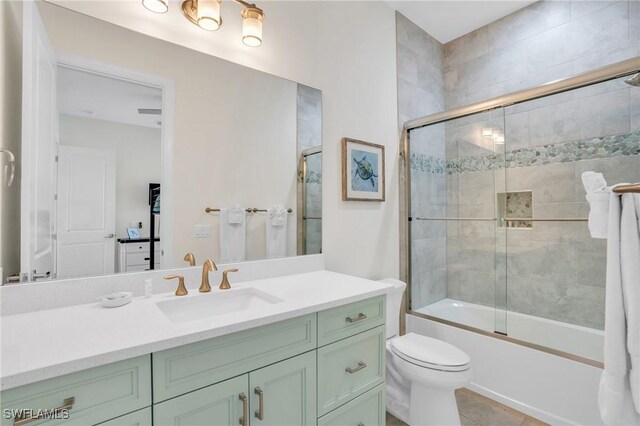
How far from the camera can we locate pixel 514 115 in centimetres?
250

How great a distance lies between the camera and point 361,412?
1.39 metres

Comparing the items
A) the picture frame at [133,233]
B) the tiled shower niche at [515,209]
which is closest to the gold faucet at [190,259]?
the picture frame at [133,233]

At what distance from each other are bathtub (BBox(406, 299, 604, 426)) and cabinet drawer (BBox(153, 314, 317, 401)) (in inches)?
60.7

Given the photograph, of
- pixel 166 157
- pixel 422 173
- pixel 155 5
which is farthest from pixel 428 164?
pixel 155 5

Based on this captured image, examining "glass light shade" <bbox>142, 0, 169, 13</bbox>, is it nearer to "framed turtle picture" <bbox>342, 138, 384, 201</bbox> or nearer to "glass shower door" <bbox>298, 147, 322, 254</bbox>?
"glass shower door" <bbox>298, 147, 322, 254</bbox>

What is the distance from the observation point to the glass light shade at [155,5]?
132 cm

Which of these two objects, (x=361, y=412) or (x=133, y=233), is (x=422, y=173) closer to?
(x=361, y=412)

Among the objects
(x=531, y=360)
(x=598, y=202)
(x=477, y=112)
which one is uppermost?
(x=477, y=112)

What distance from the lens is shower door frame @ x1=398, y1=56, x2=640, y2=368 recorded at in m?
1.67

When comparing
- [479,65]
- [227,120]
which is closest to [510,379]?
[227,120]

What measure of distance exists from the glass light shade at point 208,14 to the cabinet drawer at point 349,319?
4.51 ft

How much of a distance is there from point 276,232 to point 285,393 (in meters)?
0.85

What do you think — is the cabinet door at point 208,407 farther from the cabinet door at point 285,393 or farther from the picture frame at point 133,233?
the picture frame at point 133,233

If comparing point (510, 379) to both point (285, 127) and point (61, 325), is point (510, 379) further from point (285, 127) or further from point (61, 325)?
point (61, 325)
